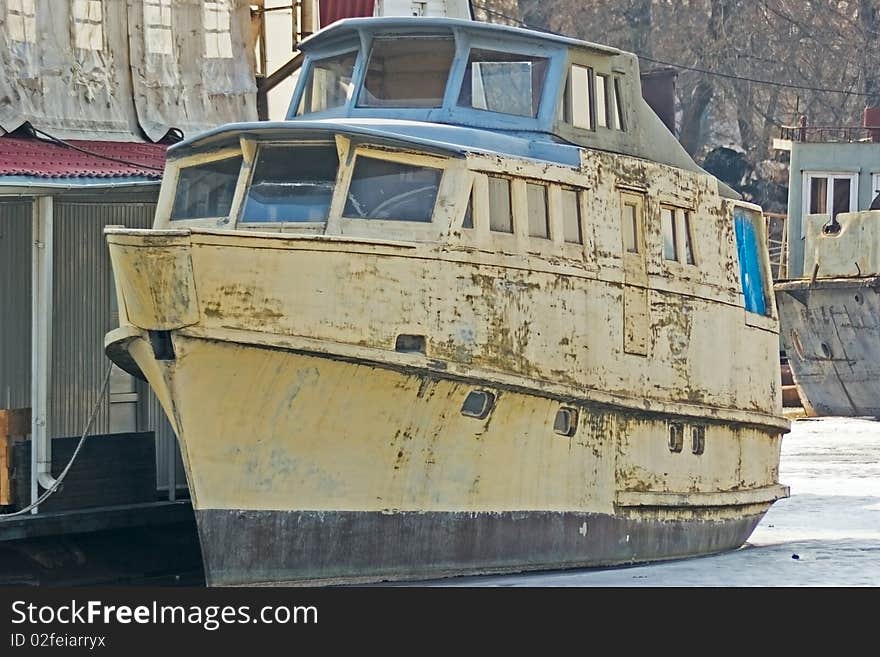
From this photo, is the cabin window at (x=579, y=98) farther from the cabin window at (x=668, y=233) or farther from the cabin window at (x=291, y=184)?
the cabin window at (x=291, y=184)

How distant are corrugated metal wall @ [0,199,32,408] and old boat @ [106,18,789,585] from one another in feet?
4.52

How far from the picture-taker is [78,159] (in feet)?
46.0

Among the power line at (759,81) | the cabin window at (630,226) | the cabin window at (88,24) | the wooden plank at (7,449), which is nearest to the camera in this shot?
the wooden plank at (7,449)

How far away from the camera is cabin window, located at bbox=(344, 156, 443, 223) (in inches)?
488

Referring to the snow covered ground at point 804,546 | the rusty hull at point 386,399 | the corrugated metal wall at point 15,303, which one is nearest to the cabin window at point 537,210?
the rusty hull at point 386,399

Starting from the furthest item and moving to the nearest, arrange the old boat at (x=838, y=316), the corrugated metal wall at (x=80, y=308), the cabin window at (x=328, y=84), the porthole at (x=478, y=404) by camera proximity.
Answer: the old boat at (x=838, y=316) < the cabin window at (x=328, y=84) < the corrugated metal wall at (x=80, y=308) < the porthole at (x=478, y=404)

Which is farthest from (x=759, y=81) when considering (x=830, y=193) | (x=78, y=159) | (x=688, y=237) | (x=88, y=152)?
(x=78, y=159)

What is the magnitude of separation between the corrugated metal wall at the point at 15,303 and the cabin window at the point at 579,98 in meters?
4.11

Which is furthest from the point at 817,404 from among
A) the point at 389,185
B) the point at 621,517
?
the point at 389,185

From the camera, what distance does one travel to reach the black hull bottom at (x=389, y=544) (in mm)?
12141

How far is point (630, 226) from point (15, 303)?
4612mm

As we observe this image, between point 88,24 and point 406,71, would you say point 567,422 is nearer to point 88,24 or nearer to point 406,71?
point 406,71

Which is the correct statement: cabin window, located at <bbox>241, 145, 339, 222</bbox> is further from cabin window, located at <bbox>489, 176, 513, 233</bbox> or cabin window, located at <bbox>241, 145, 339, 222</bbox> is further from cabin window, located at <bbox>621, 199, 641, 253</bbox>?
cabin window, located at <bbox>621, 199, 641, 253</bbox>

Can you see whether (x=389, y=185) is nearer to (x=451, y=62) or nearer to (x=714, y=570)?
(x=451, y=62)
